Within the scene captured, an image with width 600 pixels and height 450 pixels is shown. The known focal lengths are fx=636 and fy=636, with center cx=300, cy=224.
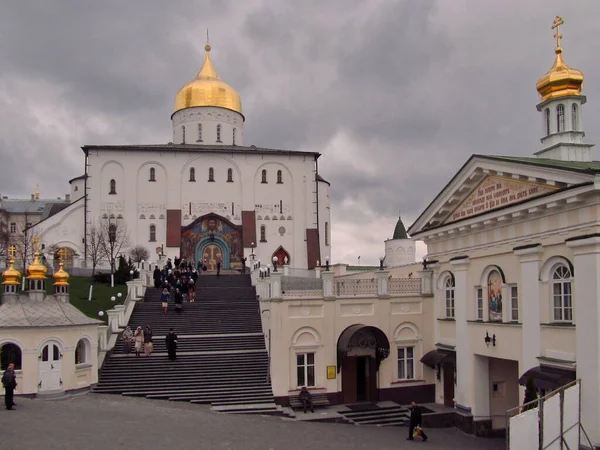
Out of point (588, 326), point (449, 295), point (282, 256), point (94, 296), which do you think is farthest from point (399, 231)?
point (588, 326)

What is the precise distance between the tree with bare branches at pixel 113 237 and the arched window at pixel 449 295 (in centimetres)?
2978

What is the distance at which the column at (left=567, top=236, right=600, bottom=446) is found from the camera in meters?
15.2

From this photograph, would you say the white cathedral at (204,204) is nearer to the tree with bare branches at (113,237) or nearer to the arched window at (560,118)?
the tree with bare branches at (113,237)

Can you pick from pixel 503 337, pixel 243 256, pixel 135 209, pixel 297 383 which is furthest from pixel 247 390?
pixel 135 209

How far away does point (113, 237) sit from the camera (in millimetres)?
48031

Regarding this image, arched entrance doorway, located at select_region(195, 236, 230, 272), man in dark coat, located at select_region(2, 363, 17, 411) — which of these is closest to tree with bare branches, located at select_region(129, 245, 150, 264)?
arched entrance doorway, located at select_region(195, 236, 230, 272)

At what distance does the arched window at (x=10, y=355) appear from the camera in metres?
20.5

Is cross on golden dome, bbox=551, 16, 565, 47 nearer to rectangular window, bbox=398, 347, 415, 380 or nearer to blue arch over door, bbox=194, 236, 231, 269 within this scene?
rectangular window, bbox=398, 347, 415, 380

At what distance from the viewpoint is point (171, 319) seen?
95.7 ft

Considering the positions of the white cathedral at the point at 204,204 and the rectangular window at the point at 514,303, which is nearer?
the rectangular window at the point at 514,303

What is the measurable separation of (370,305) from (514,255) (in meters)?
7.35

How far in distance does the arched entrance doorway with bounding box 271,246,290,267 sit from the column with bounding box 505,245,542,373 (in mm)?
34346

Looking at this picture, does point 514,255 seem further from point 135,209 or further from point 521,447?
point 135,209

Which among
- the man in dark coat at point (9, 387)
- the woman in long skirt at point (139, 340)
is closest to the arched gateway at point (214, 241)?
the woman in long skirt at point (139, 340)
